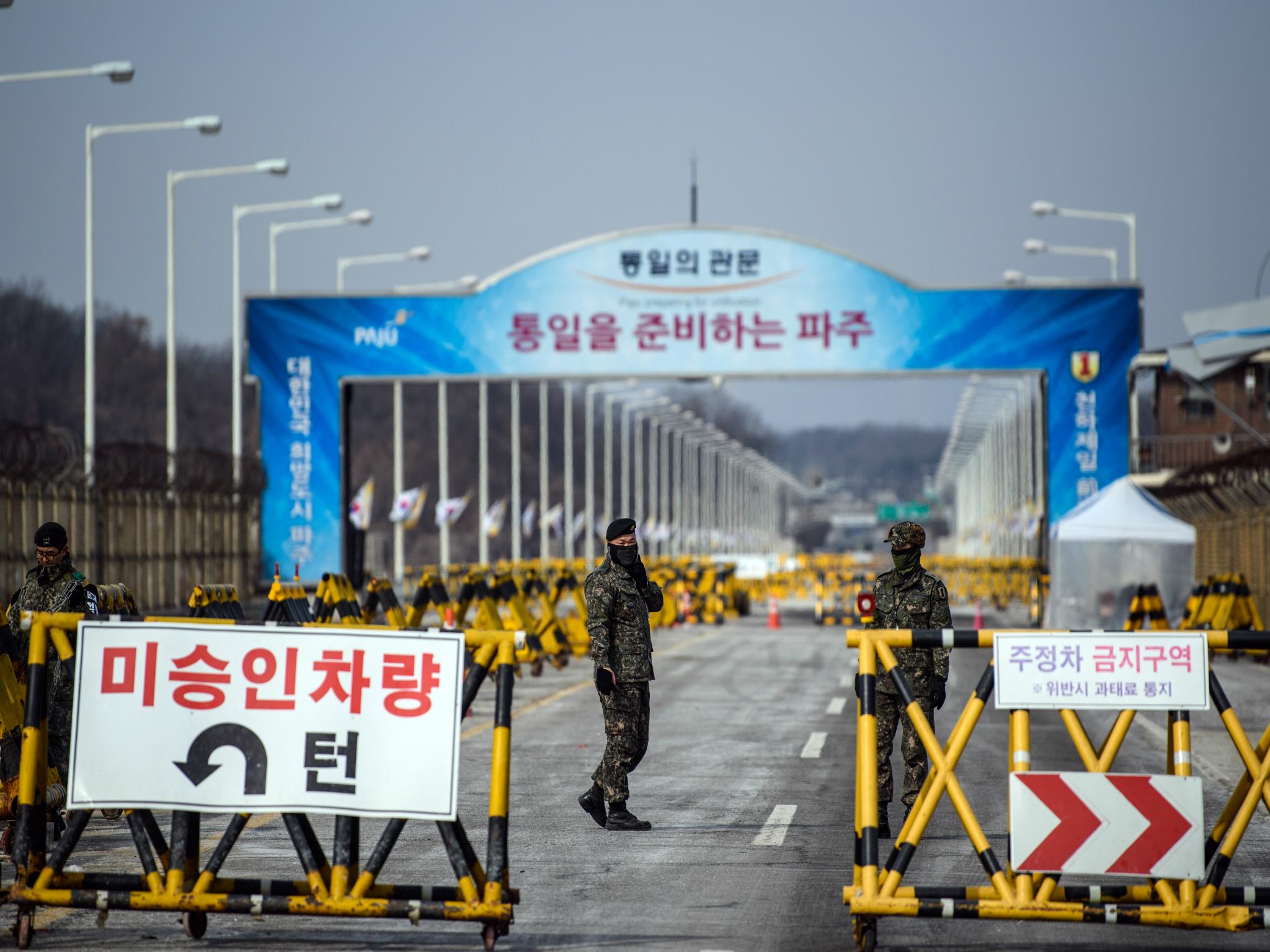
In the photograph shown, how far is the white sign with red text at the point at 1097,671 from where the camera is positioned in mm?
7234

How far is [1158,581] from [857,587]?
14885mm

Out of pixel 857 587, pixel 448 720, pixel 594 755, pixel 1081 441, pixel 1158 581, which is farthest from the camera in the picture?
pixel 857 587

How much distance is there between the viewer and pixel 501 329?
37.3m

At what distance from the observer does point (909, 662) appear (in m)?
10.2

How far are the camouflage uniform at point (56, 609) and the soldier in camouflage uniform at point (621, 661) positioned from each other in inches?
112

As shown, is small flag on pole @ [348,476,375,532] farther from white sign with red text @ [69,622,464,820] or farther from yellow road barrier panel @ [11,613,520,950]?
white sign with red text @ [69,622,464,820]

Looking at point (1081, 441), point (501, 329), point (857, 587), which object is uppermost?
point (501, 329)

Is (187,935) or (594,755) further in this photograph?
(594,755)

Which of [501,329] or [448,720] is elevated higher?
[501,329]

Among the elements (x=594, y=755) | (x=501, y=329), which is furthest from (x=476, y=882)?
(x=501, y=329)

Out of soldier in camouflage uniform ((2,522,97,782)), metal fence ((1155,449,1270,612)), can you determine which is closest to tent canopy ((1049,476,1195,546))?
metal fence ((1155,449,1270,612))

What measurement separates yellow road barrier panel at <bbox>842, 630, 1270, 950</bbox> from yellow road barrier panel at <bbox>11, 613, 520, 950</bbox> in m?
1.42

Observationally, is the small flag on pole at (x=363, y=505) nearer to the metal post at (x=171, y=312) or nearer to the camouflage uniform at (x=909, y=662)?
the metal post at (x=171, y=312)

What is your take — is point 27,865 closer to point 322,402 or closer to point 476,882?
point 476,882
